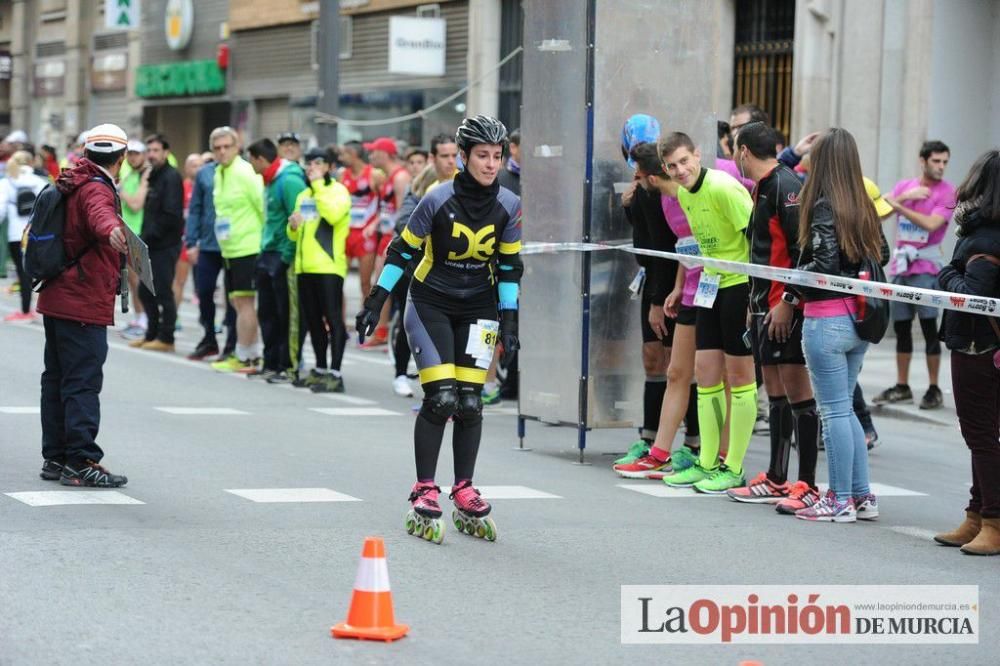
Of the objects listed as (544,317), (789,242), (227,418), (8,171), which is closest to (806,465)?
(789,242)

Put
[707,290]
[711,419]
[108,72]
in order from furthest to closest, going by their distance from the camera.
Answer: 1. [108,72]
2. [711,419]
3. [707,290]

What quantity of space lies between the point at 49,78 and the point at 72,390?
39.9 m

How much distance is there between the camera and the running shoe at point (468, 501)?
7.68m

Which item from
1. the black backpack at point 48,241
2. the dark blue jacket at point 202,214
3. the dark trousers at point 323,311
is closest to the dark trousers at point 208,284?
the dark blue jacket at point 202,214

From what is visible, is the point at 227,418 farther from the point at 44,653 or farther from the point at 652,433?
the point at 44,653

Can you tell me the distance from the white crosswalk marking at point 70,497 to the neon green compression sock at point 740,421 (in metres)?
3.18

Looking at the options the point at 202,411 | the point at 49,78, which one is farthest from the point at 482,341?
the point at 49,78

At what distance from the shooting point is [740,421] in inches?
367

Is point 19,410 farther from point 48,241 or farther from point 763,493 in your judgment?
point 763,493

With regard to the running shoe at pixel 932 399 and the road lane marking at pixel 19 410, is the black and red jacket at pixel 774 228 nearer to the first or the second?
the running shoe at pixel 932 399

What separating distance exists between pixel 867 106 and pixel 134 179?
8134 millimetres

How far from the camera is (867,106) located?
64.0ft

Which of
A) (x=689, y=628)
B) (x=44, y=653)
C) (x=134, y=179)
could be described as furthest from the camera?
(x=134, y=179)

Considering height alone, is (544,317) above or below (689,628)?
above
